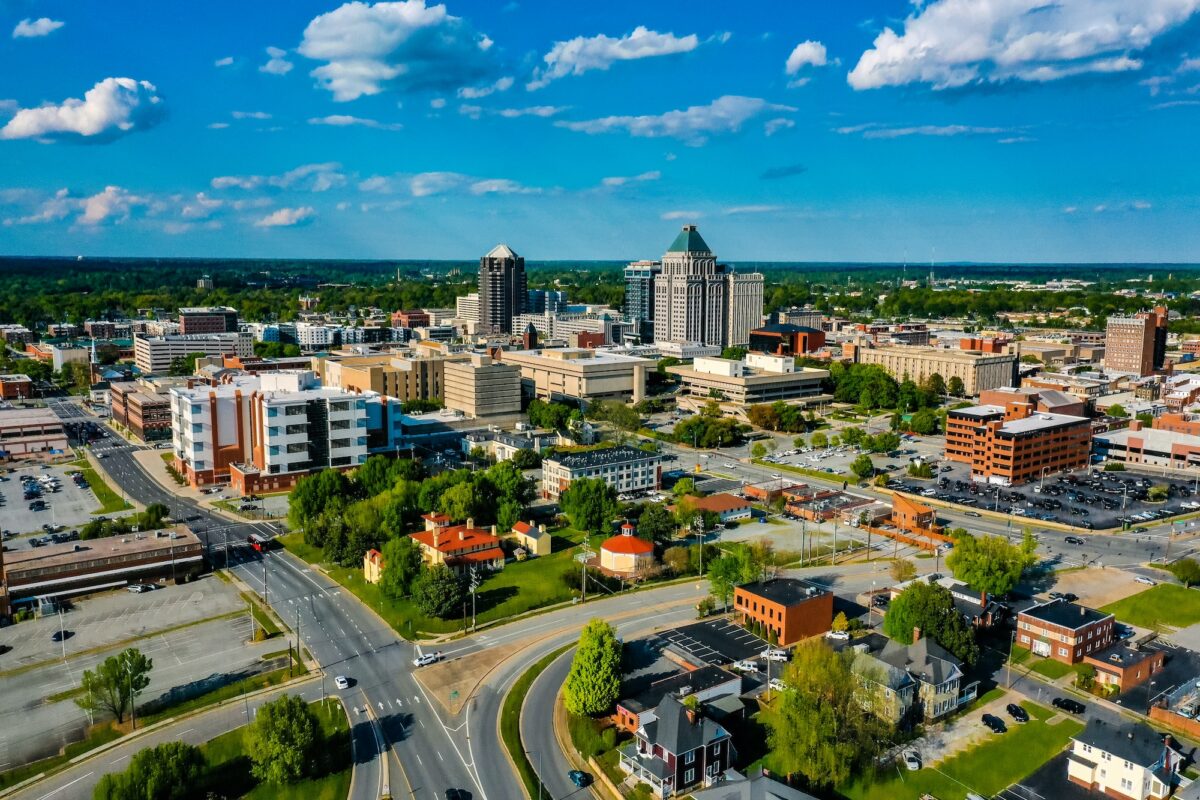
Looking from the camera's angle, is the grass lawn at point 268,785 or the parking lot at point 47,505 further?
the parking lot at point 47,505

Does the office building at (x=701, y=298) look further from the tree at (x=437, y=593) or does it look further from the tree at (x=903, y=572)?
the tree at (x=437, y=593)

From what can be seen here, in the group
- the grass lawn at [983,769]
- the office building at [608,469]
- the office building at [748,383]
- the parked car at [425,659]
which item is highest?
the office building at [748,383]

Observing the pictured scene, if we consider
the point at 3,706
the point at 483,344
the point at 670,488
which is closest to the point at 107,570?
the point at 3,706

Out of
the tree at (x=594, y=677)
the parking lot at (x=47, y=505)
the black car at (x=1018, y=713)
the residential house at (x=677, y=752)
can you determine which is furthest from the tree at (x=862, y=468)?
the parking lot at (x=47, y=505)

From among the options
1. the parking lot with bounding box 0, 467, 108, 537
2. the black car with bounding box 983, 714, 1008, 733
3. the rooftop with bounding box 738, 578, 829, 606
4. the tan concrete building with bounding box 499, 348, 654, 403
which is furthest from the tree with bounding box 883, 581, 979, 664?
the tan concrete building with bounding box 499, 348, 654, 403

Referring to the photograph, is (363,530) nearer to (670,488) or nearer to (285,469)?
(285,469)

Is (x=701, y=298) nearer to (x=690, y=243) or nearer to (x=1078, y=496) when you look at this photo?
(x=690, y=243)
